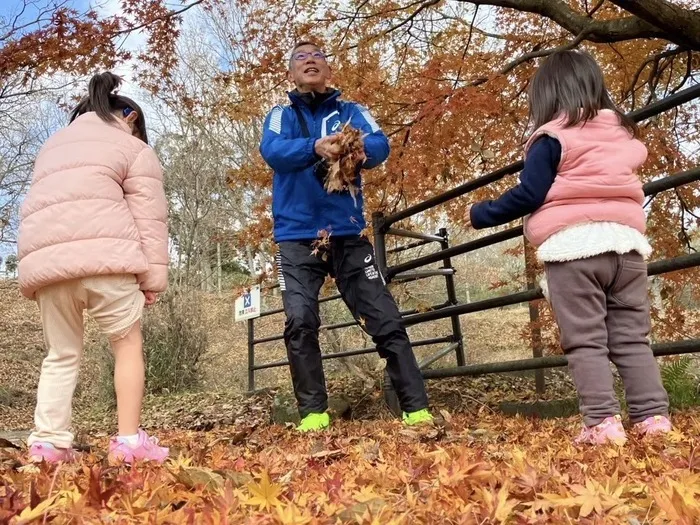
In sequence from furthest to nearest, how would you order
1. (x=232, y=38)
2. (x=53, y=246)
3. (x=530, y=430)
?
(x=232, y=38)
(x=530, y=430)
(x=53, y=246)

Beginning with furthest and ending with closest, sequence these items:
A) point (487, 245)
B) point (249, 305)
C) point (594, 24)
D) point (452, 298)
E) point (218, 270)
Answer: point (218, 270)
point (249, 305)
point (452, 298)
point (594, 24)
point (487, 245)

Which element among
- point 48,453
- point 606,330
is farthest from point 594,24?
point 48,453

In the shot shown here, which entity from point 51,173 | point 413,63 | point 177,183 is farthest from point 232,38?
point 51,173

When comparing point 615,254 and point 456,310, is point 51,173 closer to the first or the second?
point 615,254

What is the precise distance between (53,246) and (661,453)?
208cm

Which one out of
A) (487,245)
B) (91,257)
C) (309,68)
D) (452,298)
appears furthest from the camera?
(452,298)

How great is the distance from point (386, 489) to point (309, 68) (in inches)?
106

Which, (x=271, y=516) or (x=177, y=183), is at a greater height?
(x=177, y=183)

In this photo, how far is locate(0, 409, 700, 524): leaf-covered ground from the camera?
101 cm

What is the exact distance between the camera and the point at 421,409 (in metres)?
3.26

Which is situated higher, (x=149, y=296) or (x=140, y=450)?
(x=149, y=296)

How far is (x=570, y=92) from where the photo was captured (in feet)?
8.35

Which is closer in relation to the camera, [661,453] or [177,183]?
[661,453]

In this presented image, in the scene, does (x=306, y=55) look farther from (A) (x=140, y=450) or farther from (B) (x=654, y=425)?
(B) (x=654, y=425)
